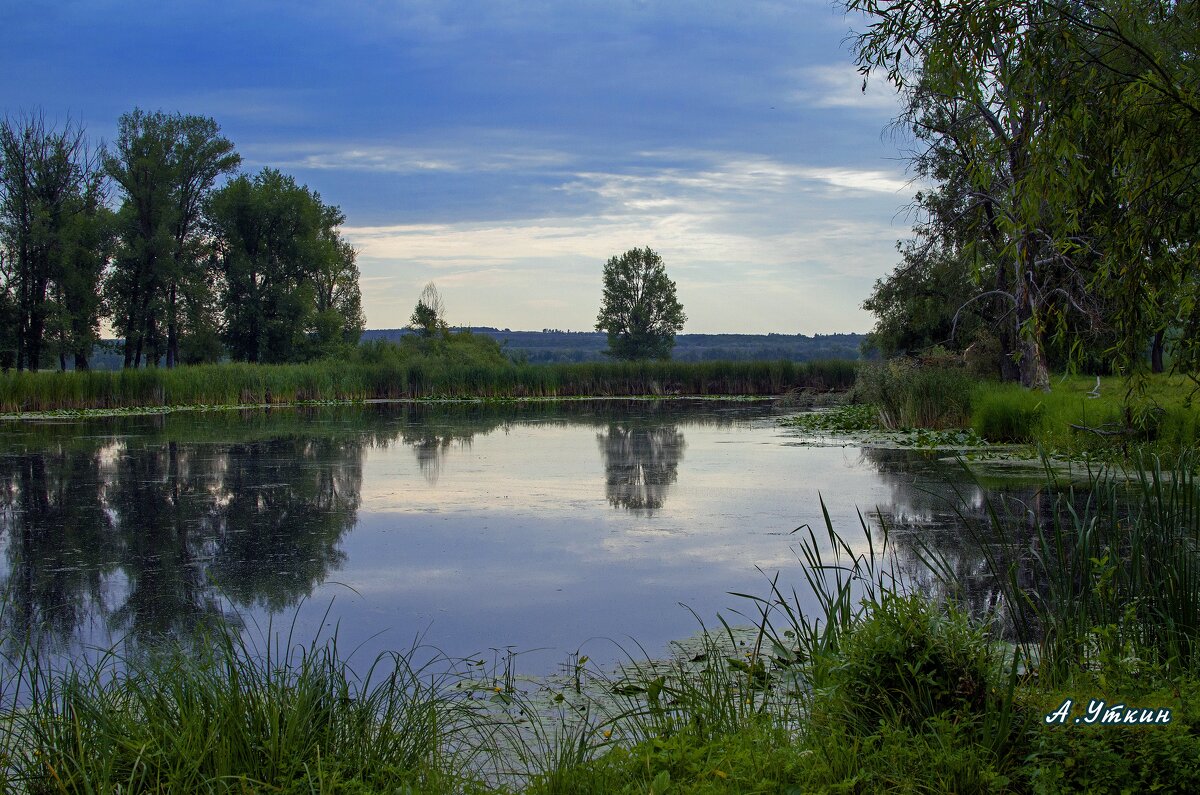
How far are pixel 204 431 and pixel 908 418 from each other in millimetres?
12898

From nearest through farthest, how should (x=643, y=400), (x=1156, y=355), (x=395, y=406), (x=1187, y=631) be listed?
(x=1187, y=631) < (x=1156, y=355) < (x=395, y=406) < (x=643, y=400)

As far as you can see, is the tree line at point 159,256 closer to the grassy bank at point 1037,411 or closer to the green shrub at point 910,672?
the grassy bank at point 1037,411

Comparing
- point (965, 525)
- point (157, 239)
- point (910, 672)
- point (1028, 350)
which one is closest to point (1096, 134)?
point (965, 525)

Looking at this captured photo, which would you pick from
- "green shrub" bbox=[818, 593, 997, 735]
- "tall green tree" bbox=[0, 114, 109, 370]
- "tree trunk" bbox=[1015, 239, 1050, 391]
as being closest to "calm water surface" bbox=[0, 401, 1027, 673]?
"green shrub" bbox=[818, 593, 997, 735]

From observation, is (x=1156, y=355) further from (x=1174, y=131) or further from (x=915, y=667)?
(x=915, y=667)

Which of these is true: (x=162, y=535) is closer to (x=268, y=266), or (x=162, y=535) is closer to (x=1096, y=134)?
(x=1096, y=134)

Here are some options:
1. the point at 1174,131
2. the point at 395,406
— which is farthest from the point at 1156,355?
the point at 1174,131

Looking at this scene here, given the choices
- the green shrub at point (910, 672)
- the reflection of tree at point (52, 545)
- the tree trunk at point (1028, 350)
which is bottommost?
the reflection of tree at point (52, 545)

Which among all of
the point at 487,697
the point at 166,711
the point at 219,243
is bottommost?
the point at 487,697

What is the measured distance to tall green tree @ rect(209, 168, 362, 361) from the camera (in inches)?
1715

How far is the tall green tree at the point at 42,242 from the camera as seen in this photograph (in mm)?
34750

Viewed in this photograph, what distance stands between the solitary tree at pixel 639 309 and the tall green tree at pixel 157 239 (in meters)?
35.4

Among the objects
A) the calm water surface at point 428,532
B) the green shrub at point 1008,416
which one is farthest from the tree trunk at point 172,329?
the green shrub at point 1008,416

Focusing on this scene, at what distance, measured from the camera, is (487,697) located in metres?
4.16
